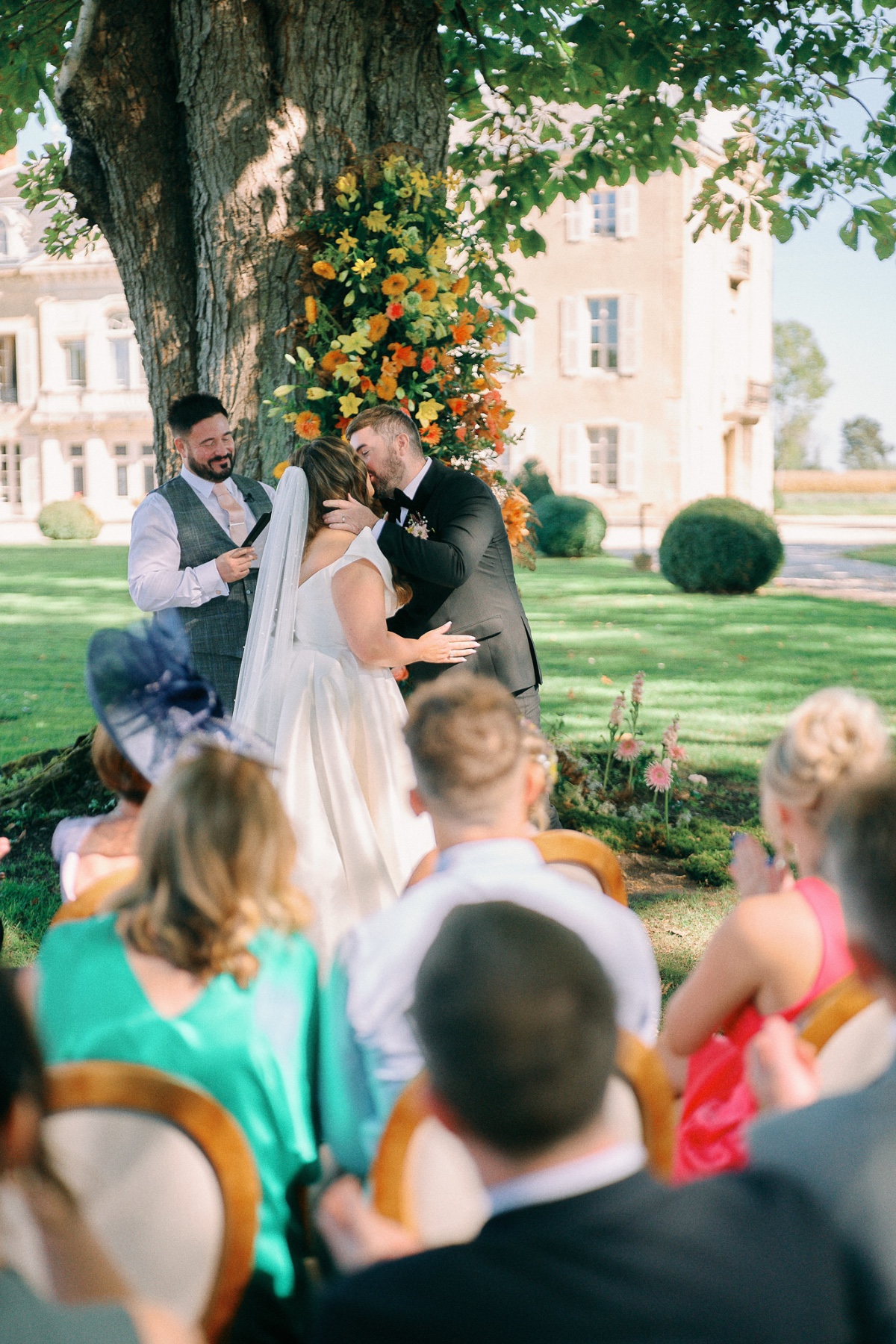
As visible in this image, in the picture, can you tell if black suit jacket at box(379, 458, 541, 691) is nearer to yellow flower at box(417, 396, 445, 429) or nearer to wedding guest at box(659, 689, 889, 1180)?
yellow flower at box(417, 396, 445, 429)

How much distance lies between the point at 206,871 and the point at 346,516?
244 cm

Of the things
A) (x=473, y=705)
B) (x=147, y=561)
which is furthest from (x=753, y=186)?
(x=473, y=705)

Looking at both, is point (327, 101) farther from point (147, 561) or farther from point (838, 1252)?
point (838, 1252)

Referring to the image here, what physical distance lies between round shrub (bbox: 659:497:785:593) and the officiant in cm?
1389

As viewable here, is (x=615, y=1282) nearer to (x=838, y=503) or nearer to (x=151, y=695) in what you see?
(x=151, y=695)

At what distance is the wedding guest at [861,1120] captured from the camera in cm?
146

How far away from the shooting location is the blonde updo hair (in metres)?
2.29

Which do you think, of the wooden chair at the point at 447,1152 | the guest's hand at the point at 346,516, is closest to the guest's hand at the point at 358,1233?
the wooden chair at the point at 447,1152

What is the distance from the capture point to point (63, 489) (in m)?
40.0

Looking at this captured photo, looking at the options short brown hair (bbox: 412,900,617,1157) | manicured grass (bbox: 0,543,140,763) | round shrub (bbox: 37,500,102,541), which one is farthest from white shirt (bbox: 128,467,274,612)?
round shrub (bbox: 37,500,102,541)

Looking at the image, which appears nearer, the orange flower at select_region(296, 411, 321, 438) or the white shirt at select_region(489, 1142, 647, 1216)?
the white shirt at select_region(489, 1142, 647, 1216)

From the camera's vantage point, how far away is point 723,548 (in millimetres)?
18359

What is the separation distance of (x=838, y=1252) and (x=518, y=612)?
3.74 meters

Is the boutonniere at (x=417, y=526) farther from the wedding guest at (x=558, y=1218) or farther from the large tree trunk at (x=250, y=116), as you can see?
the wedding guest at (x=558, y=1218)
